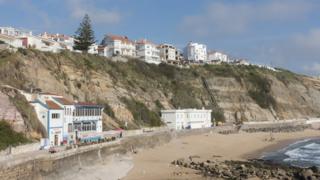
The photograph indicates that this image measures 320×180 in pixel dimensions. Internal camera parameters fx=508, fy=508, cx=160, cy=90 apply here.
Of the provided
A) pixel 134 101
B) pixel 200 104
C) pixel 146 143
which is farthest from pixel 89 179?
pixel 200 104

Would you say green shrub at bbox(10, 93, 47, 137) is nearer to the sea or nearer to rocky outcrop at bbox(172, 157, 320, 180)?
rocky outcrop at bbox(172, 157, 320, 180)

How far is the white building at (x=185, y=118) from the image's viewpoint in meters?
70.9

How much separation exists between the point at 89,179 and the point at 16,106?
10.5m

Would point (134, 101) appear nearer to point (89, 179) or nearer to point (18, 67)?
point (18, 67)

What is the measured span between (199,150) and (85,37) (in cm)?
3806

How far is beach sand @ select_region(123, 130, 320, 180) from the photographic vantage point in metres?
35.1

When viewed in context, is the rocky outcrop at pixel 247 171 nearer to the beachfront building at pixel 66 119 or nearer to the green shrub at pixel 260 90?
the beachfront building at pixel 66 119

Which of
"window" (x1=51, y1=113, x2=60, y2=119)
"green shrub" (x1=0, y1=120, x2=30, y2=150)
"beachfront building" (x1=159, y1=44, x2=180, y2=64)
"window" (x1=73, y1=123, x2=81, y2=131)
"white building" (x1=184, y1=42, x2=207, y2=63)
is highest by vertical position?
"white building" (x1=184, y1=42, x2=207, y2=63)

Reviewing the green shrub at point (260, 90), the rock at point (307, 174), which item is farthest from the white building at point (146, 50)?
the rock at point (307, 174)

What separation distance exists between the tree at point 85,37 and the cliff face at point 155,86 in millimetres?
6540

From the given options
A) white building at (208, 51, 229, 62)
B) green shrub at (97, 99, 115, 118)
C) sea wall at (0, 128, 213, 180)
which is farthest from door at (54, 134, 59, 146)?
white building at (208, 51, 229, 62)

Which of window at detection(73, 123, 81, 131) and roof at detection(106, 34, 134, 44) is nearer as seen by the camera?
window at detection(73, 123, 81, 131)

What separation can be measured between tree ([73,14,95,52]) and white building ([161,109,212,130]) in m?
20.1

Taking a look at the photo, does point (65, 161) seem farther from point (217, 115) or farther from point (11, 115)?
point (217, 115)
